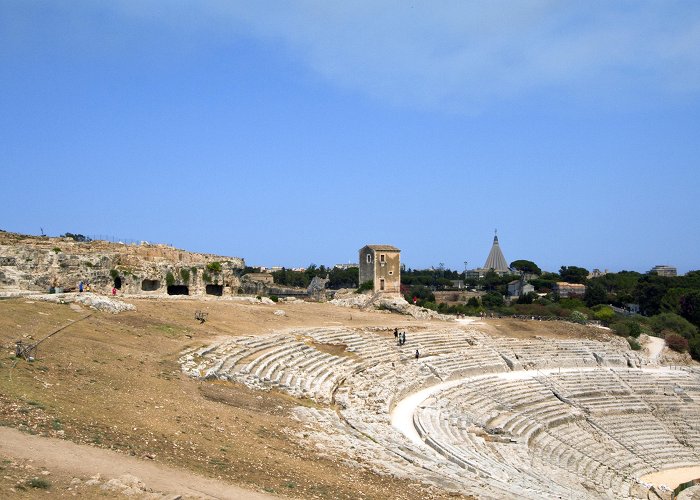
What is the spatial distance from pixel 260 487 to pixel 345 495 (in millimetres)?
1453

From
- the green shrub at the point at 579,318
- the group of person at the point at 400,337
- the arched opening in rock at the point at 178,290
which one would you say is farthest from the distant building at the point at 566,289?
A: the arched opening in rock at the point at 178,290

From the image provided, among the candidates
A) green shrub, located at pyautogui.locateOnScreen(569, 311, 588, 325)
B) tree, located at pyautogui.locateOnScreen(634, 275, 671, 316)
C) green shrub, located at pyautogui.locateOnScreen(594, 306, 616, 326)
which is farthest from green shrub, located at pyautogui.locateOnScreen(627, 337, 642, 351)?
tree, located at pyautogui.locateOnScreen(634, 275, 671, 316)

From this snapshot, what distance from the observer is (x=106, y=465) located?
9.25 meters

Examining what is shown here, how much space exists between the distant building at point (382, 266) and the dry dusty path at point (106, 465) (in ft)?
122

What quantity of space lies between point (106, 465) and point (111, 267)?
2429 cm

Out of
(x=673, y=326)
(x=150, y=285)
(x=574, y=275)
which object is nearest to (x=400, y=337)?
(x=150, y=285)

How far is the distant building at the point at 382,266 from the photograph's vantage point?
46.6m

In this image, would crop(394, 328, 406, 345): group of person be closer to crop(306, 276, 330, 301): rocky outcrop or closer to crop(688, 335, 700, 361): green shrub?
crop(306, 276, 330, 301): rocky outcrop

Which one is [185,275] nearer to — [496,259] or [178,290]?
[178,290]

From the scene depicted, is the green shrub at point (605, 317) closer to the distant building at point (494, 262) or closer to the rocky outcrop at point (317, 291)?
the rocky outcrop at point (317, 291)

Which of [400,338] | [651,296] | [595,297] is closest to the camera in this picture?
[400,338]

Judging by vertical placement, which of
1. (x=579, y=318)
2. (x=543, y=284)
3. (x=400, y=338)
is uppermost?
(x=543, y=284)

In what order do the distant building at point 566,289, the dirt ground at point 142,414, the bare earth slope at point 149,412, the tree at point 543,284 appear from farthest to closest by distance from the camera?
the tree at point 543,284 < the distant building at point 566,289 < the bare earth slope at point 149,412 < the dirt ground at point 142,414

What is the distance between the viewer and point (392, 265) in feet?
155
